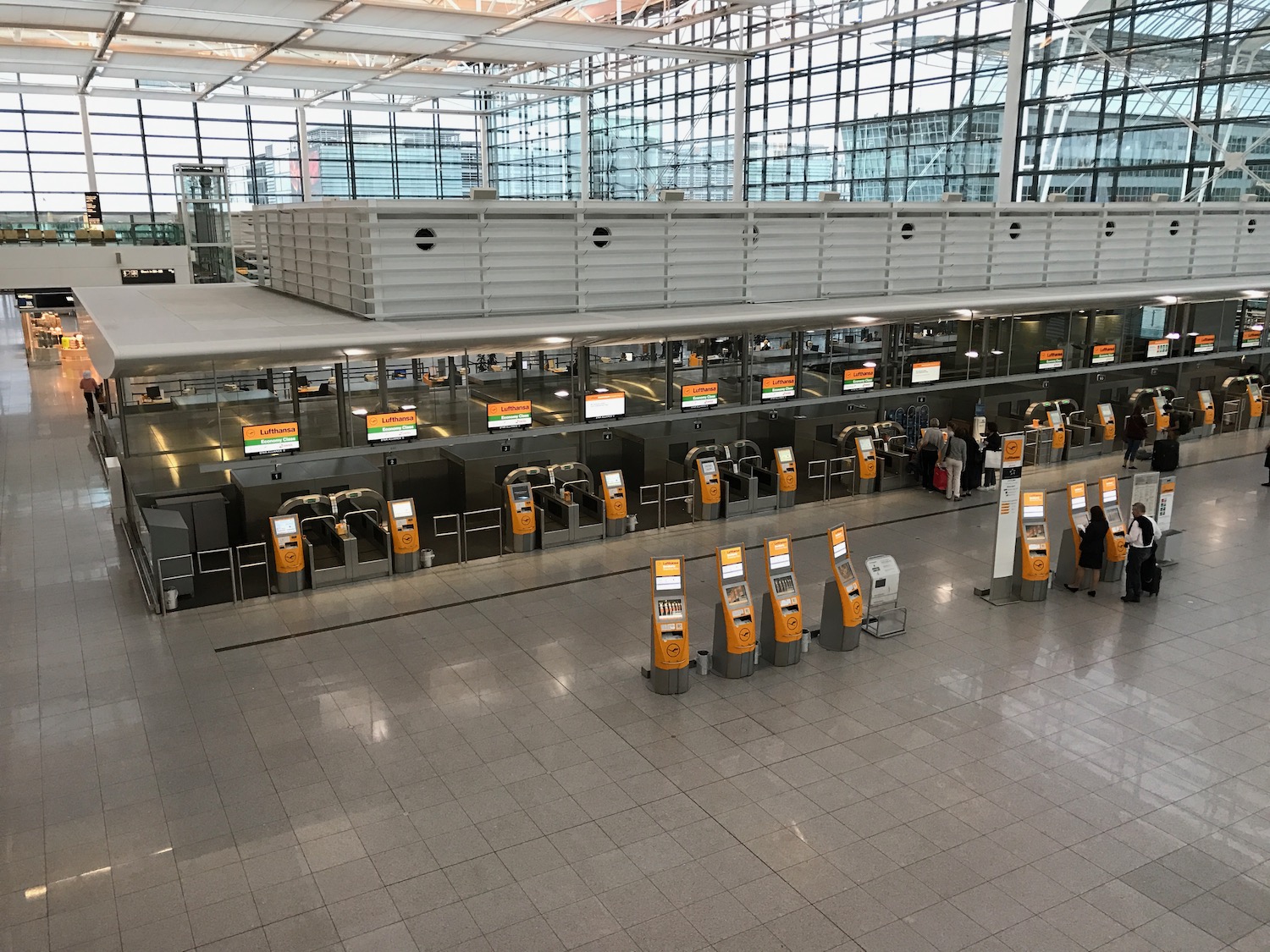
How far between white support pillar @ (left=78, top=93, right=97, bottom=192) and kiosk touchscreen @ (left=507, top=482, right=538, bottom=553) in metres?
29.4

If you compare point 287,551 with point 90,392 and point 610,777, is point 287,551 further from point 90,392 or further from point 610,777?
point 90,392

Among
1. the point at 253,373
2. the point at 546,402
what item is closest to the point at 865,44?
the point at 546,402

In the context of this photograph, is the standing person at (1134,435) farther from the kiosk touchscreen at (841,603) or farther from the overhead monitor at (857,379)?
the kiosk touchscreen at (841,603)

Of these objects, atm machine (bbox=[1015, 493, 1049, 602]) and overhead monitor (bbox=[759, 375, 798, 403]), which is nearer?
atm machine (bbox=[1015, 493, 1049, 602])

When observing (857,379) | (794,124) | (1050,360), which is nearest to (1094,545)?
(857,379)

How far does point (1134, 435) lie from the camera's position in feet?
59.4

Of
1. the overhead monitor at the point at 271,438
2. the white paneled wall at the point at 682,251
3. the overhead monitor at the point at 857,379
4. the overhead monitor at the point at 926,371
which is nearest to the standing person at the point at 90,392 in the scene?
the white paneled wall at the point at 682,251

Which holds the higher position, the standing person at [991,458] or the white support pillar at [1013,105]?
the white support pillar at [1013,105]

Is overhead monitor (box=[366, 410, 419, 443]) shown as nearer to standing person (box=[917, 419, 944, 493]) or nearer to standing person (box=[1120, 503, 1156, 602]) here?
standing person (box=[917, 419, 944, 493])

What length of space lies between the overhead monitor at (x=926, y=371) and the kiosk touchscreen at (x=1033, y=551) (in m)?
6.21

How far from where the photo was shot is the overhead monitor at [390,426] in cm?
1267

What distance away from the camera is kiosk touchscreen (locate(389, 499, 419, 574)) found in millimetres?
12719

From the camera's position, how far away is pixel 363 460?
1462 cm

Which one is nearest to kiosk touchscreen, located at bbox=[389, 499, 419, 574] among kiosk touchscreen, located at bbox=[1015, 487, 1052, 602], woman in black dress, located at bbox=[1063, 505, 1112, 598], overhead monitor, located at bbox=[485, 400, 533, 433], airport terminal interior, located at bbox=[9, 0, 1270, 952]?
airport terminal interior, located at bbox=[9, 0, 1270, 952]
